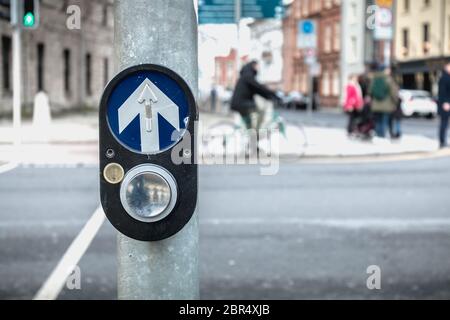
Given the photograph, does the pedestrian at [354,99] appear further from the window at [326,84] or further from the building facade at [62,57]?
the window at [326,84]

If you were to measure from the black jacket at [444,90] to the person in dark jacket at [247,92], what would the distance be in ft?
12.2

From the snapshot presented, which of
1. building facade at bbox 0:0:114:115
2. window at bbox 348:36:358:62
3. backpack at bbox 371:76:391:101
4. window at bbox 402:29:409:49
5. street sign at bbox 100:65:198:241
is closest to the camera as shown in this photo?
street sign at bbox 100:65:198:241

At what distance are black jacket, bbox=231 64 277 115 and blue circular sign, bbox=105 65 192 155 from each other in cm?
1311

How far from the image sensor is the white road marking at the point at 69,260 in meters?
5.08

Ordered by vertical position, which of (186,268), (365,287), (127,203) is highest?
(127,203)

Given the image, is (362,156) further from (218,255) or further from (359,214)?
(218,255)

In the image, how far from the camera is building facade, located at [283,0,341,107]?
62469 mm

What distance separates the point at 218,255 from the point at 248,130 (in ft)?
29.8

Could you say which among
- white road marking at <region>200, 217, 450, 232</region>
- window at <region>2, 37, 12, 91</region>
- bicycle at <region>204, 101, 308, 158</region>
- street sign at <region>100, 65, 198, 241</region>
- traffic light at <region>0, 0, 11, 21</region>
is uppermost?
window at <region>2, 37, 12, 91</region>

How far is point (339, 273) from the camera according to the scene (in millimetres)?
5547

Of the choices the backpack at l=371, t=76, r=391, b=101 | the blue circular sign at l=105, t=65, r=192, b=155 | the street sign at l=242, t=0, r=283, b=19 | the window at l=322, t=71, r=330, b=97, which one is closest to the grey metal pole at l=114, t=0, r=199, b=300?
the blue circular sign at l=105, t=65, r=192, b=155

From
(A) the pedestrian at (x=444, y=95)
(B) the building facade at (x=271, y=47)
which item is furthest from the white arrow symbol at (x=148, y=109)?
(B) the building facade at (x=271, y=47)

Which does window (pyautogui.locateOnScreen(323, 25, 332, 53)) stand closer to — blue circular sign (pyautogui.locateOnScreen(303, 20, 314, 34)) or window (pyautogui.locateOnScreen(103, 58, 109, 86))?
window (pyautogui.locateOnScreen(103, 58, 109, 86))
